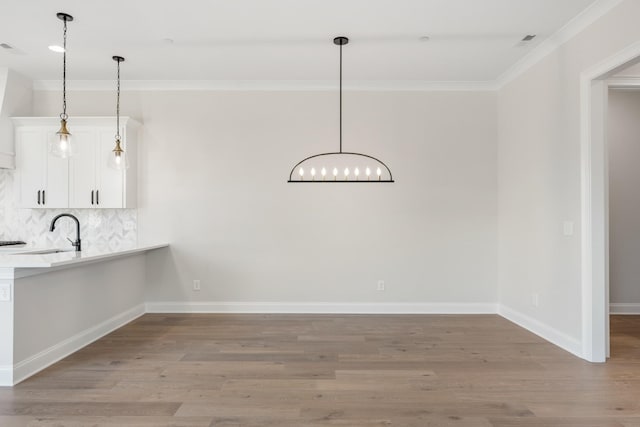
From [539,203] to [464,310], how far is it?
167cm

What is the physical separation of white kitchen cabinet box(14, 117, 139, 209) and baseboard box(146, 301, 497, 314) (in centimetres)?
147

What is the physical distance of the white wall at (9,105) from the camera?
4.50 meters

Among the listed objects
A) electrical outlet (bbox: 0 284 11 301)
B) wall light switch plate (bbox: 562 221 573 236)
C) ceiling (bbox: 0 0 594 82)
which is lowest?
electrical outlet (bbox: 0 284 11 301)

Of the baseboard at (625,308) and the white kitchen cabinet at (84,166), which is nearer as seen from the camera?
the white kitchen cabinet at (84,166)

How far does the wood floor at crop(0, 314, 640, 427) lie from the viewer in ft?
7.82

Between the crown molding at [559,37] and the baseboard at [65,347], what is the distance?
5.25 m

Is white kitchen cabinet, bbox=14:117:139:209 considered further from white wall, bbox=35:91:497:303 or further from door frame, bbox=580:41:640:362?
door frame, bbox=580:41:640:362

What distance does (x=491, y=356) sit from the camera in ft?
11.3

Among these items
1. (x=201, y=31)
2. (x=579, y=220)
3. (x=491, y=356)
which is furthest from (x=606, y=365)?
(x=201, y=31)

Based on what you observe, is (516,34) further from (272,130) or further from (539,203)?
(272,130)

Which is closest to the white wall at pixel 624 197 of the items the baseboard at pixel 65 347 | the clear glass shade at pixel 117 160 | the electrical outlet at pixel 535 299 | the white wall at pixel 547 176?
the white wall at pixel 547 176

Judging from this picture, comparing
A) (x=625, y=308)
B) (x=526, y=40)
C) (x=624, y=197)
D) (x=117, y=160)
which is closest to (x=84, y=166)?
(x=117, y=160)

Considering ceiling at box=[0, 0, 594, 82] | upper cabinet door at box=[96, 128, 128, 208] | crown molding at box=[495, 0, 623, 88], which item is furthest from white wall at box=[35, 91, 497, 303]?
crown molding at box=[495, 0, 623, 88]

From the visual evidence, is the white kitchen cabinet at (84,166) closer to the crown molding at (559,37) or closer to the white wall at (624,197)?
the crown molding at (559,37)
